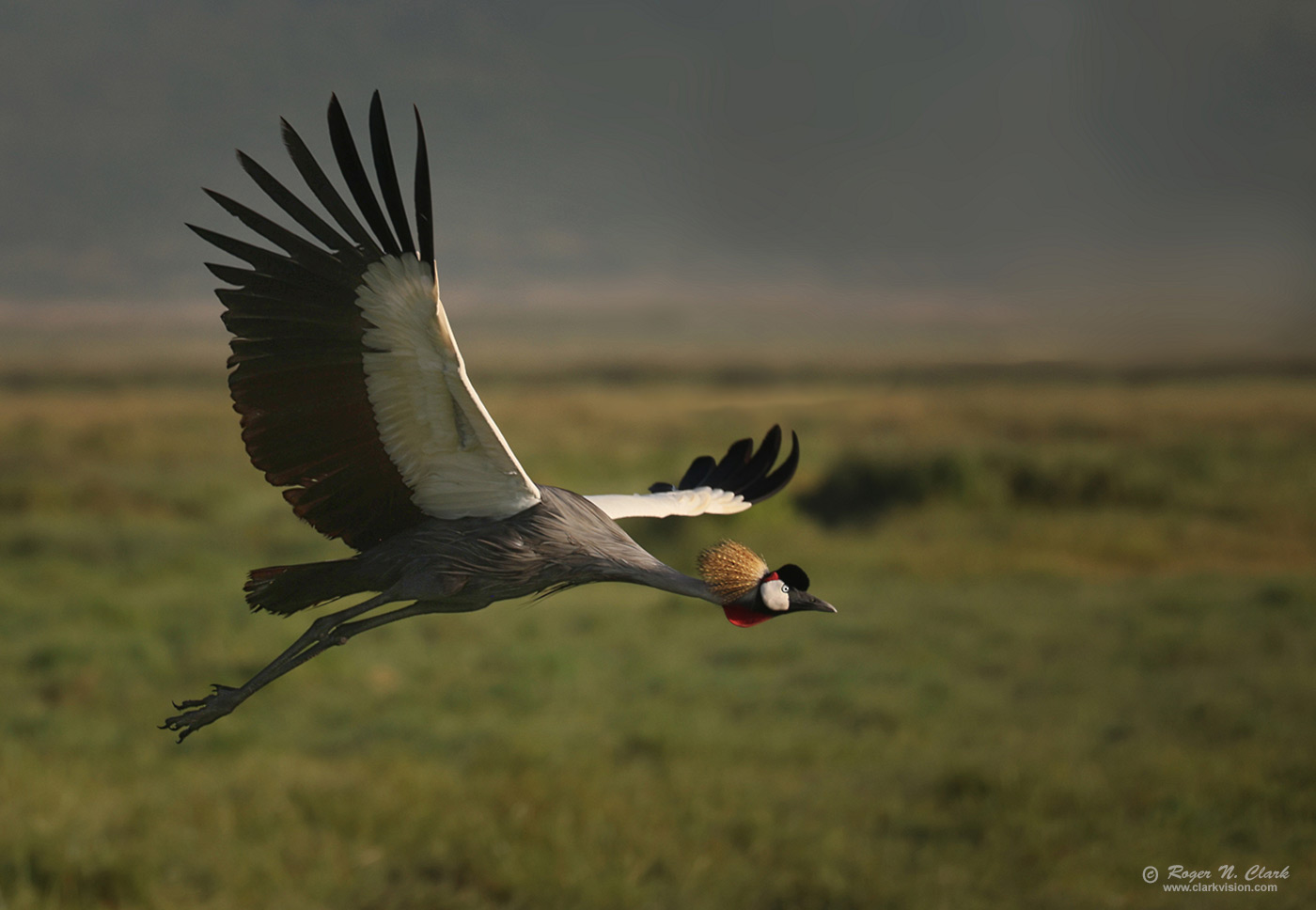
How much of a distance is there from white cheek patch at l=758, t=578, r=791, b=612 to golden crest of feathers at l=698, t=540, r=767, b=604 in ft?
0.14

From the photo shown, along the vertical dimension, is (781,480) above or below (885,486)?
above

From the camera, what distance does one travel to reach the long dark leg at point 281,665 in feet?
10.0

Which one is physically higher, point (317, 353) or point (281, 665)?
point (317, 353)

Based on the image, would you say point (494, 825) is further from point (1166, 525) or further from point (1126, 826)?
point (1166, 525)

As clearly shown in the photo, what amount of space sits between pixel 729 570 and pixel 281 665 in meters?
1.23

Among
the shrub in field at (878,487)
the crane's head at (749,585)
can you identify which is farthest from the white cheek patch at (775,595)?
the shrub in field at (878,487)

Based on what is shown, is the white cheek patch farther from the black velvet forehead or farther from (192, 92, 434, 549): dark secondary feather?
(192, 92, 434, 549): dark secondary feather

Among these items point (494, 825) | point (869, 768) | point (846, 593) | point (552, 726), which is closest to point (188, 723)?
point (494, 825)

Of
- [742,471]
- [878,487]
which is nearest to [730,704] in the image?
[878,487]

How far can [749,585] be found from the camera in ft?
10.2

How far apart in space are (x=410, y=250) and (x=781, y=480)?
7.69 feet

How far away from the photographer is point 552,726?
29.4m

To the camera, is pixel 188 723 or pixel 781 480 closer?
pixel 188 723

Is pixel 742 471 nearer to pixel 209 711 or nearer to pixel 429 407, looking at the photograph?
pixel 429 407
